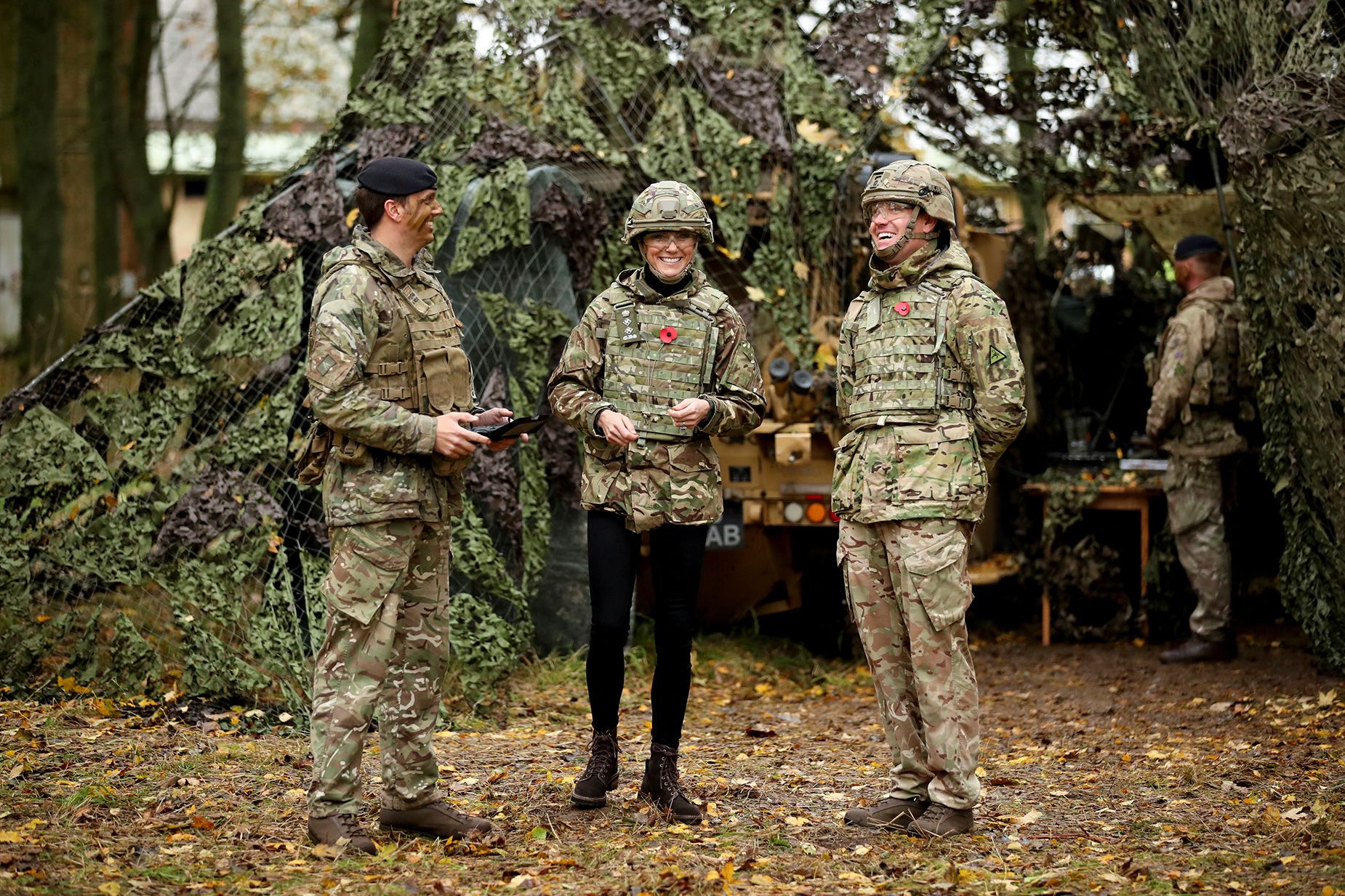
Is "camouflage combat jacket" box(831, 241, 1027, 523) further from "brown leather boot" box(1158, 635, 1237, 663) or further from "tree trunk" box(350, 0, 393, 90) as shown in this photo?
"tree trunk" box(350, 0, 393, 90)

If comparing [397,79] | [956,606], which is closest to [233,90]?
[397,79]

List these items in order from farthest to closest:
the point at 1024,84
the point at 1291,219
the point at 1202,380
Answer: the point at 1024,84 → the point at 1202,380 → the point at 1291,219

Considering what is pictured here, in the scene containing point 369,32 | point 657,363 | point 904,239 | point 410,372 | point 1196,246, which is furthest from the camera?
point 369,32

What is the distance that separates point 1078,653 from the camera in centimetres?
940

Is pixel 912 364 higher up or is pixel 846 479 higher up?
pixel 912 364

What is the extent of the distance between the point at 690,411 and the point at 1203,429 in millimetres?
4831

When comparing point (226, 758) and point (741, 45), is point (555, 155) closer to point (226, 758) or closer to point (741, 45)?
point (741, 45)

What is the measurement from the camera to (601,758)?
531 centimetres

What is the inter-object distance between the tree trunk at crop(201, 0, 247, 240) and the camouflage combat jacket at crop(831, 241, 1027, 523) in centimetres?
1054

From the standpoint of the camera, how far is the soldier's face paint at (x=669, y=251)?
5301 millimetres

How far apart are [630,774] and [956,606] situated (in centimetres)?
178

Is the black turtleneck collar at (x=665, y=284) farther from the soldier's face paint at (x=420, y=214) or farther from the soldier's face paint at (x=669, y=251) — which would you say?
the soldier's face paint at (x=420, y=214)

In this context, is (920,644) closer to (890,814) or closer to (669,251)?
(890,814)

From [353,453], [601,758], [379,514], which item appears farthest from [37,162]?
[601,758]
